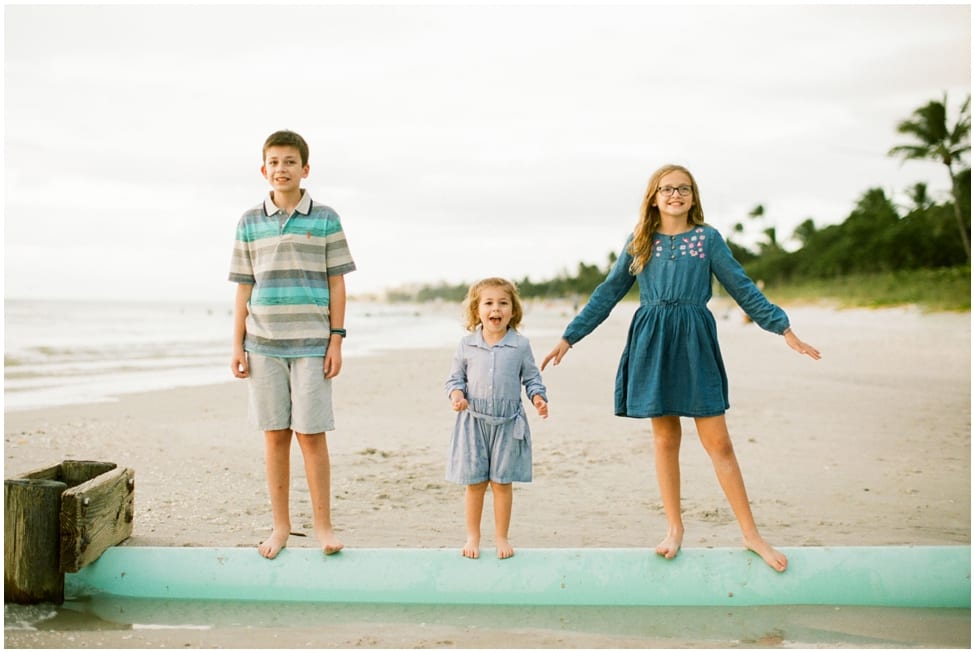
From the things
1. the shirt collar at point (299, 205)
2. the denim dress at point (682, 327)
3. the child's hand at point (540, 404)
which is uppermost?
the shirt collar at point (299, 205)

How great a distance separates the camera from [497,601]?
137 inches

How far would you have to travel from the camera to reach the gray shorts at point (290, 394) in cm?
366

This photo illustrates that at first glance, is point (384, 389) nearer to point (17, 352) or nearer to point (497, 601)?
point (497, 601)

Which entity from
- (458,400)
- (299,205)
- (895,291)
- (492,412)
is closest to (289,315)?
(299,205)

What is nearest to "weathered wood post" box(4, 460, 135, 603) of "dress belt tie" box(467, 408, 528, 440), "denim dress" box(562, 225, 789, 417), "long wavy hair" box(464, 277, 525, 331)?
"dress belt tie" box(467, 408, 528, 440)

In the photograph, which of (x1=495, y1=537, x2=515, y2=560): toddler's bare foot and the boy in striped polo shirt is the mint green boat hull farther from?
the boy in striped polo shirt

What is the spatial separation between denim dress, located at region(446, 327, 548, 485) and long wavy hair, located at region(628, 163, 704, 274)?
25.4 inches

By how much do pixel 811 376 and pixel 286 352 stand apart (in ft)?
33.6

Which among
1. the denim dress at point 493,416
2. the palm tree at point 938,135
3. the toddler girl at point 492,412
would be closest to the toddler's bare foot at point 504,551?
the toddler girl at point 492,412

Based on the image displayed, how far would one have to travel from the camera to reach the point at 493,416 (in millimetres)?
3600

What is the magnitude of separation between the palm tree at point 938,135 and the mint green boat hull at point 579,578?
34582 mm

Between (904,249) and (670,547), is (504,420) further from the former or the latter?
(904,249)

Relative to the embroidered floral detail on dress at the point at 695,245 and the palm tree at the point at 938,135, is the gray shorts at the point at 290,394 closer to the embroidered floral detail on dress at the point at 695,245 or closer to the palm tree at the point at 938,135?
the embroidered floral detail on dress at the point at 695,245

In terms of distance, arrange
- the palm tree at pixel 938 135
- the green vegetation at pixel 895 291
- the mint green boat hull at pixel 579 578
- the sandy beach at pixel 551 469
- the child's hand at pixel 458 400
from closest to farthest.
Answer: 1. the mint green boat hull at pixel 579 578
2. the child's hand at pixel 458 400
3. the sandy beach at pixel 551 469
4. the green vegetation at pixel 895 291
5. the palm tree at pixel 938 135
